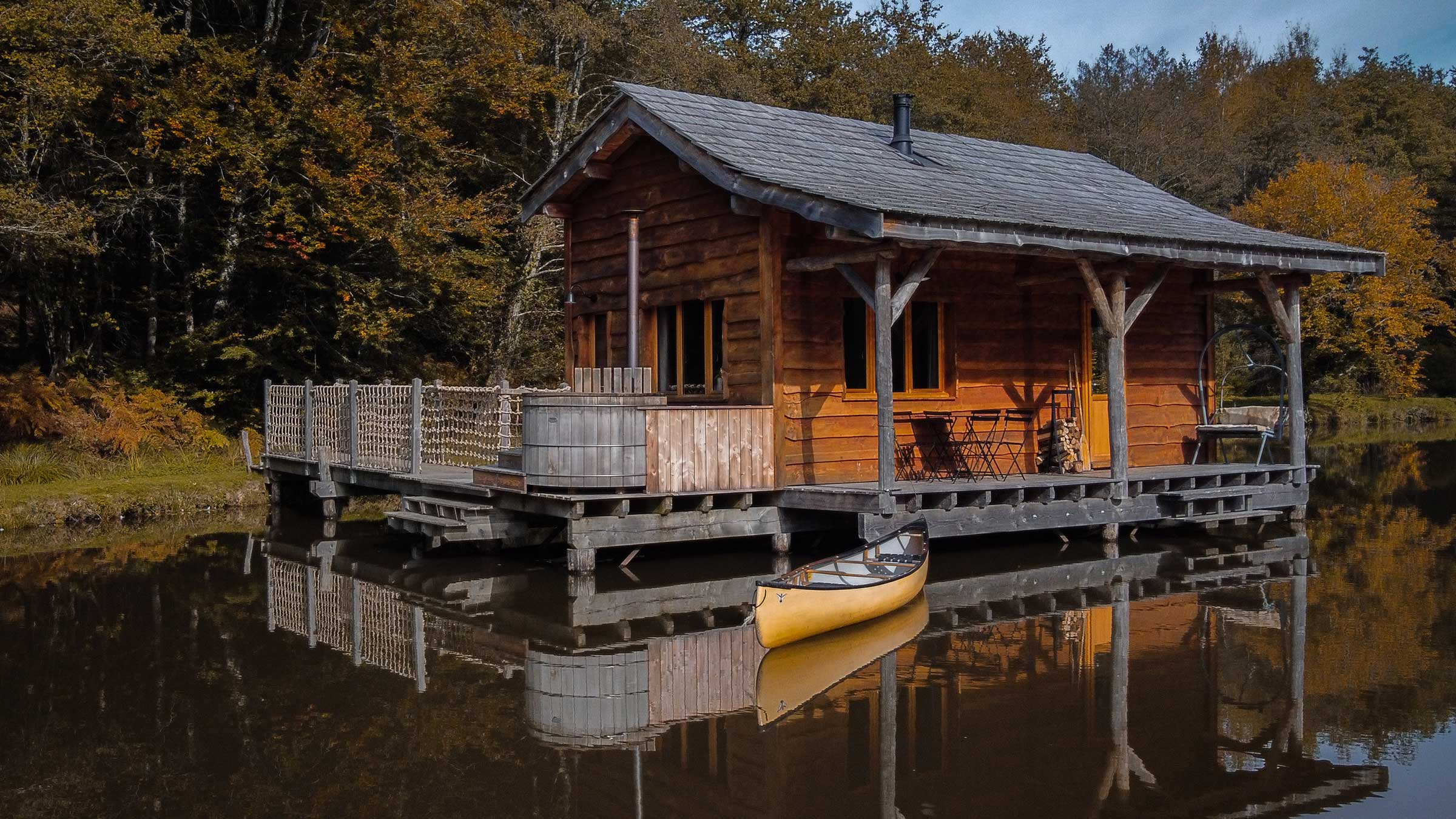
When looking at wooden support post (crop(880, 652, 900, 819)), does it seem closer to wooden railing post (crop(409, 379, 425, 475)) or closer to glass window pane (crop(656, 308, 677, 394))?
glass window pane (crop(656, 308, 677, 394))

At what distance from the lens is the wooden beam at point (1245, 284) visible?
55.2 ft

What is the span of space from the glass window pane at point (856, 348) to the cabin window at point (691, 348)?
1.55 metres

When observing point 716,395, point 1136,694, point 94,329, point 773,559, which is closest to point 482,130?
point 94,329

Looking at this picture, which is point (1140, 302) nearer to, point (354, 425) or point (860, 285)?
point (860, 285)

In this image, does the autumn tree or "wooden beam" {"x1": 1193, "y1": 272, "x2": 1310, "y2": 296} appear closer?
"wooden beam" {"x1": 1193, "y1": 272, "x2": 1310, "y2": 296}

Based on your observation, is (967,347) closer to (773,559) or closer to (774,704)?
(773,559)

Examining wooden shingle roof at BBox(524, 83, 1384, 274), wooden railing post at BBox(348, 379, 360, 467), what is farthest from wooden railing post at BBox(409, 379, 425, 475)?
wooden shingle roof at BBox(524, 83, 1384, 274)

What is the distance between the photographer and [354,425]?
55.4ft

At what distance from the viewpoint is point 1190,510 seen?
1502 cm

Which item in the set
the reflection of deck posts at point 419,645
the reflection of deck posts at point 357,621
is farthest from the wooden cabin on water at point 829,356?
the reflection of deck posts at point 419,645

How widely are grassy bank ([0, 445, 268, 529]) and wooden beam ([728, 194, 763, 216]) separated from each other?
1115 centimetres

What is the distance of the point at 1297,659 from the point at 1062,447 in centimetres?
715

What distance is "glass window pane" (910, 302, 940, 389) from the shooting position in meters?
15.1

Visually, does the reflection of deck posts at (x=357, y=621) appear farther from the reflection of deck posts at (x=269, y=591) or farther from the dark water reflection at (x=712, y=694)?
the reflection of deck posts at (x=269, y=591)
